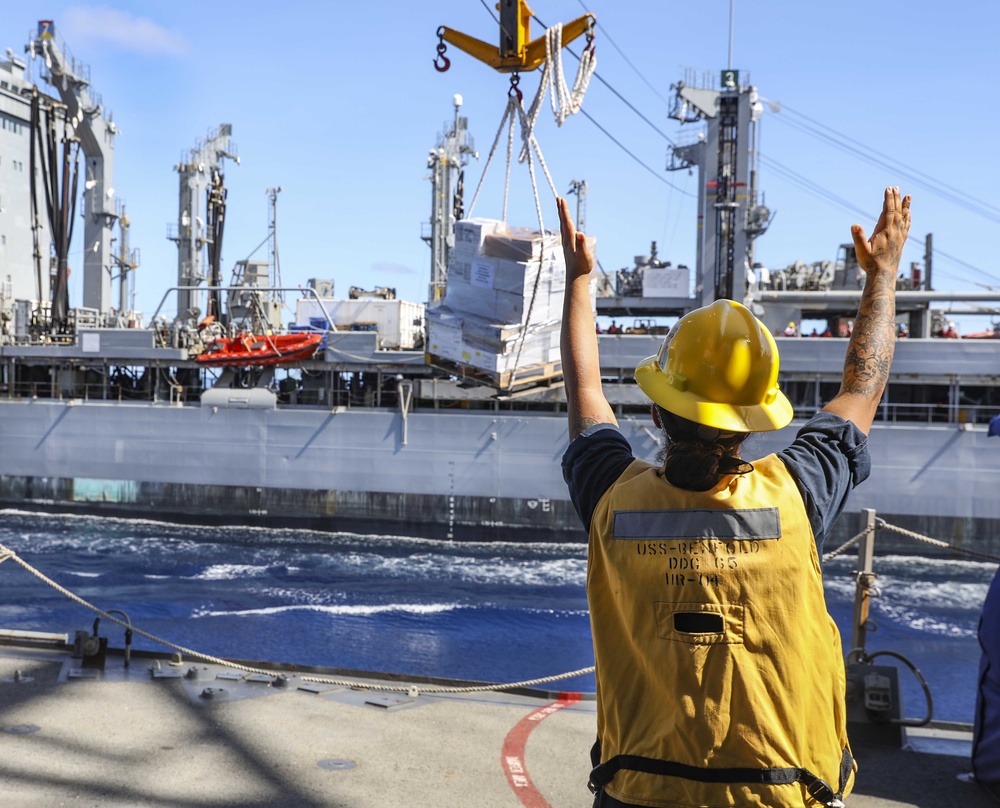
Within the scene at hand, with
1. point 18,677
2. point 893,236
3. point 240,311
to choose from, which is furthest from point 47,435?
point 893,236

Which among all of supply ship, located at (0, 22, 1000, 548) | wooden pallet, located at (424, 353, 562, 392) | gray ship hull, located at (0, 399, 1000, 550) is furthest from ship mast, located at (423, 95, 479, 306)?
wooden pallet, located at (424, 353, 562, 392)

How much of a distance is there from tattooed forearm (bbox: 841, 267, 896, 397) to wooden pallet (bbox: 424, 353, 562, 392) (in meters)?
7.68

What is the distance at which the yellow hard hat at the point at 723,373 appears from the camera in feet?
4.77

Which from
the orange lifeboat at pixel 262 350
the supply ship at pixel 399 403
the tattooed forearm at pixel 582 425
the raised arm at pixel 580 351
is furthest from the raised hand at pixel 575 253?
the orange lifeboat at pixel 262 350

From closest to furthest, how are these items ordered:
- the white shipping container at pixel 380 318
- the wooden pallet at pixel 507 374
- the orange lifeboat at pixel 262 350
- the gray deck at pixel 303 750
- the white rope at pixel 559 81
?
the gray deck at pixel 303 750 → the white rope at pixel 559 81 → the wooden pallet at pixel 507 374 → the orange lifeboat at pixel 262 350 → the white shipping container at pixel 380 318

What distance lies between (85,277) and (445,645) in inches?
867

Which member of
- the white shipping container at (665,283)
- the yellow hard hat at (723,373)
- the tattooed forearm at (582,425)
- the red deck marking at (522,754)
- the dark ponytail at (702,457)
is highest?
the white shipping container at (665,283)

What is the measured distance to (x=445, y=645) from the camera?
1205 centimetres

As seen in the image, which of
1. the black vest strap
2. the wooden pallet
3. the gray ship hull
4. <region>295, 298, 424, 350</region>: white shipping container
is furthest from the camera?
<region>295, 298, 424, 350</region>: white shipping container

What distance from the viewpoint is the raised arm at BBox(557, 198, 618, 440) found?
1.78 meters

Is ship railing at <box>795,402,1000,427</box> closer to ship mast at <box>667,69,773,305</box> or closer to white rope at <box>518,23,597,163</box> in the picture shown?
ship mast at <box>667,69,773,305</box>

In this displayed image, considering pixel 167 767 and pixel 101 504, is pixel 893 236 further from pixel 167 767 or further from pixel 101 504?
pixel 101 504

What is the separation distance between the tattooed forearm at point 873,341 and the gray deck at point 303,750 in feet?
8.32

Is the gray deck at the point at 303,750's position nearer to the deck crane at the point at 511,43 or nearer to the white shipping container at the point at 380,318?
the deck crane at the point at 511,43
